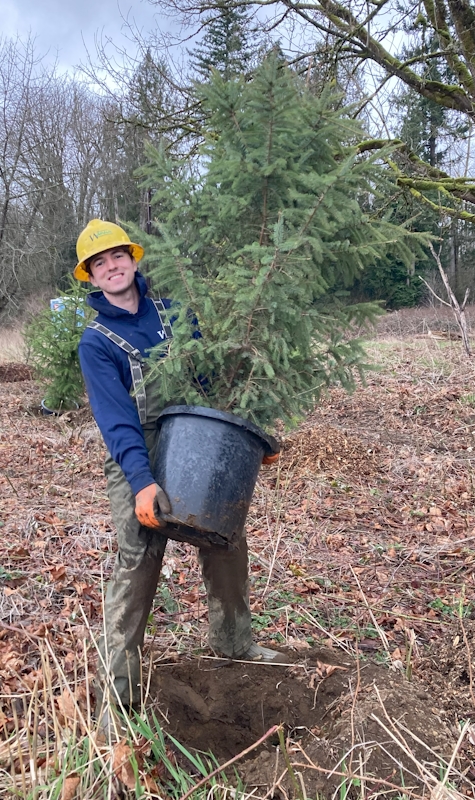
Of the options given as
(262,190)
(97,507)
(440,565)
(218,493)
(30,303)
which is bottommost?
(440,565)

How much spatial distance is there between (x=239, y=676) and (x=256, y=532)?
197 centimetres

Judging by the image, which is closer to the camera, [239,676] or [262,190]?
[262,190]

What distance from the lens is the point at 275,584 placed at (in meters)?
4.00

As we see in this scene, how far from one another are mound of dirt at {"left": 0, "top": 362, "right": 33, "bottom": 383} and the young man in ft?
34.8

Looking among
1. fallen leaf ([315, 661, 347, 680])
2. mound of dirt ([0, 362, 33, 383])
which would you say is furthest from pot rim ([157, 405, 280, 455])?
mound of dirt ([0, 362, 33, 383])

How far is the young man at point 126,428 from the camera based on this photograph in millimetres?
2494

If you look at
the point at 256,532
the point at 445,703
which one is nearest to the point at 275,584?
the point at 256,532

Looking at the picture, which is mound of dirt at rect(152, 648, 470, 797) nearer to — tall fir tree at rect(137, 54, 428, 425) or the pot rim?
the pot rim

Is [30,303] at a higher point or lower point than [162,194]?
higher

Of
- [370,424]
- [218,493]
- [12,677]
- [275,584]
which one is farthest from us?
[370,424]

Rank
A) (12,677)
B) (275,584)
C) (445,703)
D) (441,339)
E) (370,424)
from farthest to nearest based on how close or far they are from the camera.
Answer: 1. (441,339)
2. (370,424)
3. (275,584)
4. (12,677)
5. (445,703)

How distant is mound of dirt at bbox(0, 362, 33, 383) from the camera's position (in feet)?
42.5

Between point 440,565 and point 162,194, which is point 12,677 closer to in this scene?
point 162,194

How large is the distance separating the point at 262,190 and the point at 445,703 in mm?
2470
